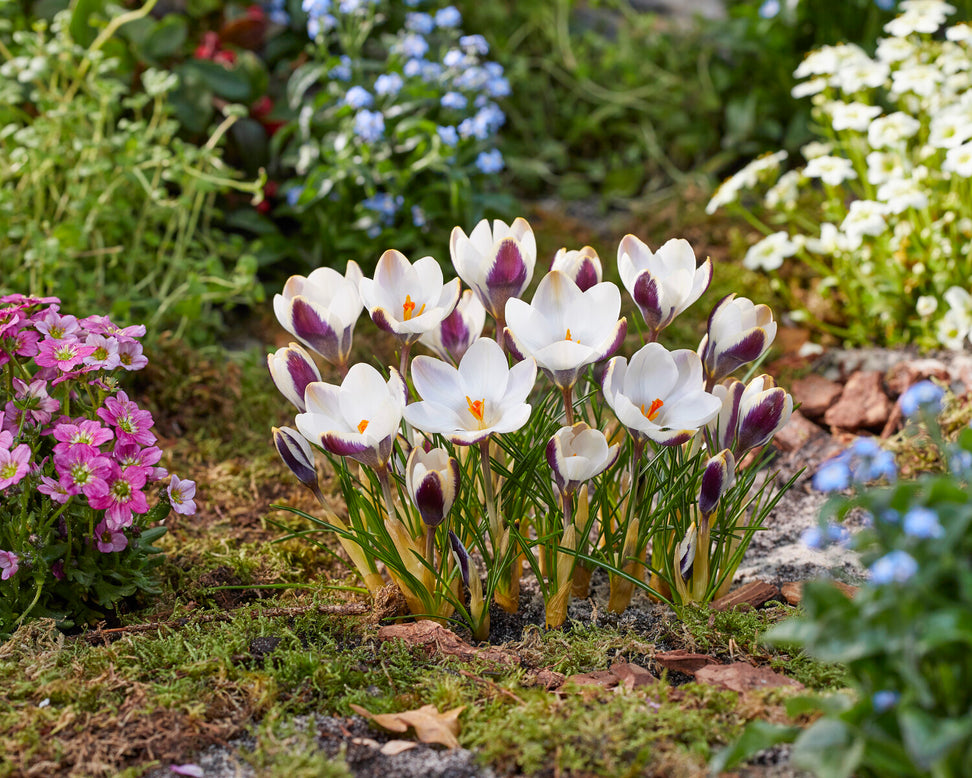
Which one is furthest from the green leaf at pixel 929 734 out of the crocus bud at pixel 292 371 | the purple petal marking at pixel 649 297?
the crocus bud at pixel 292 371

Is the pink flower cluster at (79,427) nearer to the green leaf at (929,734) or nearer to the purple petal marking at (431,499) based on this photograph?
the purple petal marking at (431,499)

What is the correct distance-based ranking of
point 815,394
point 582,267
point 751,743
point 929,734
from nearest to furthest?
point 929,734 < point 751,743 < point 582,267 < point 815,394

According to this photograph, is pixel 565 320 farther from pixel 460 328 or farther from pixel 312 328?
Answer: pixel 312 328

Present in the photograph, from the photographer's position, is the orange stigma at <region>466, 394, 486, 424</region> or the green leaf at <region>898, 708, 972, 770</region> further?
the orange stigma at <region>466, 394, 486, 424</region>

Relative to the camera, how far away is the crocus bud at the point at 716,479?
1.47 metres

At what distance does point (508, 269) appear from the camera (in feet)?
5.08

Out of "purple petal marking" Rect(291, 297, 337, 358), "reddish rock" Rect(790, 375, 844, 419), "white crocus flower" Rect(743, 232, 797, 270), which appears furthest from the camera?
"white crocus flower" Rect(743, 232, 797, 270)

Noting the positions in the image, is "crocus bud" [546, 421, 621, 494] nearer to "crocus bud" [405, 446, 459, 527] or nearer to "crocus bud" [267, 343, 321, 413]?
"crocus bud" [405, 446, 459, 527]

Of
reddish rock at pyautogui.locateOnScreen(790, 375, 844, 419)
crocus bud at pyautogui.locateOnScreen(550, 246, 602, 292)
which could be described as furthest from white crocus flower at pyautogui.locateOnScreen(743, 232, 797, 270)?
crocus bud at pyautogui.locateOnScreen(550, 246, 602, 292)

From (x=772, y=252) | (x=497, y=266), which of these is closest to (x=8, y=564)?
(x=497, y=266)

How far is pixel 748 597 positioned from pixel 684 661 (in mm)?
320

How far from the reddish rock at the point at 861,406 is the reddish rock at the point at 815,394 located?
0.07 ft

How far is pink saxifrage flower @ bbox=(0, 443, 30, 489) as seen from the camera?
1.51 meters

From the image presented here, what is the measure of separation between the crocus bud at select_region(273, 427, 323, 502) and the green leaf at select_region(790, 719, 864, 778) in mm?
923
